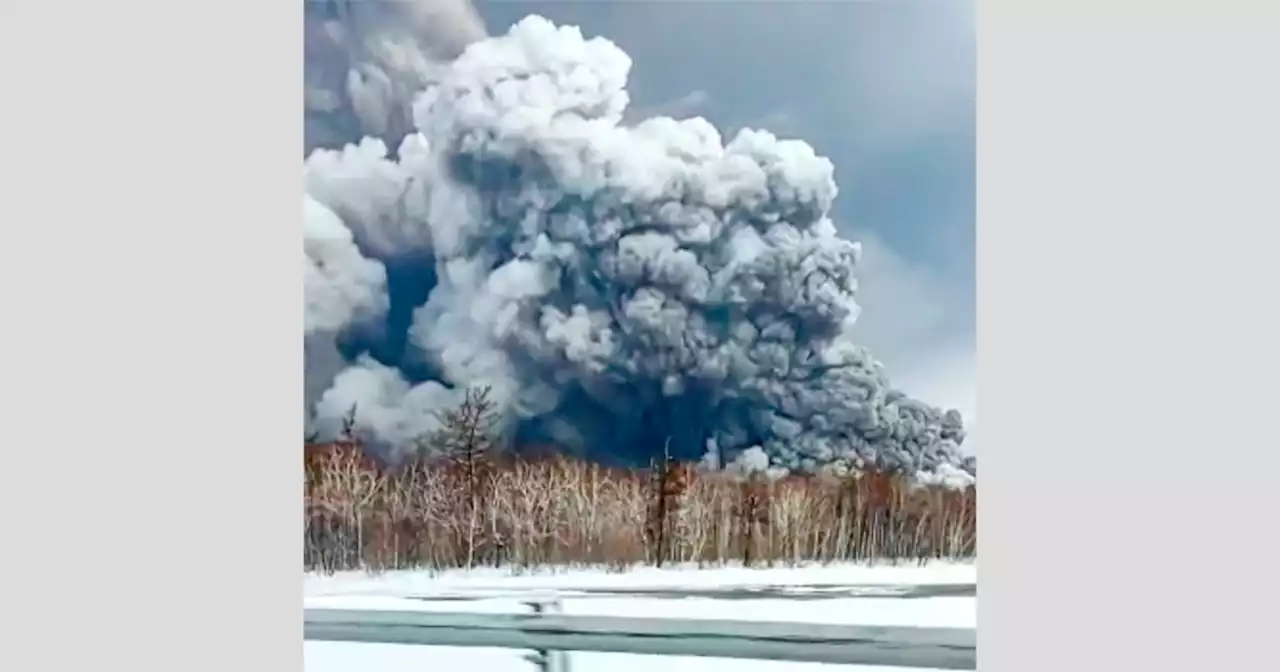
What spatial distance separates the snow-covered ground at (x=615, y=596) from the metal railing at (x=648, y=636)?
0.06 ft

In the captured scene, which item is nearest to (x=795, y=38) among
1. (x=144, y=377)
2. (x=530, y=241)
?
(x=530, y=241)

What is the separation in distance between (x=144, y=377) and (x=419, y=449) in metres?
0.66

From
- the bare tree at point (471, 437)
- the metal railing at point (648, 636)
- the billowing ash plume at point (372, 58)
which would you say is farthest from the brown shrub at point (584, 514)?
the billowing ash plume at point (372, 58)

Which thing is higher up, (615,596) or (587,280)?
(587,280)

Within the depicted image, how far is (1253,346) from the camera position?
2424 mm

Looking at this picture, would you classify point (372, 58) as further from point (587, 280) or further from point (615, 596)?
point (615, 596)

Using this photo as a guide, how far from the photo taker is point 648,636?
2672mm

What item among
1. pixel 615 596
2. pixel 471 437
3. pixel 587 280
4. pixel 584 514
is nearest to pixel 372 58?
pixel 587 280

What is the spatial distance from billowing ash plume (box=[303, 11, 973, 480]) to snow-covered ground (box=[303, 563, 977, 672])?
284 mm

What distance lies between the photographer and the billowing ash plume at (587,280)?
8.80 feet

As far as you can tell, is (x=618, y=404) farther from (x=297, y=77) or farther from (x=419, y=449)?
(x=297, y=77)

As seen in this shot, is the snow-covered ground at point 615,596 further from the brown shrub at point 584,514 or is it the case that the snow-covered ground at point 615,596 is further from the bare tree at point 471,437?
the bare tree at point 471,437

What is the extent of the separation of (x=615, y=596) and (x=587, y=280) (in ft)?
2.51

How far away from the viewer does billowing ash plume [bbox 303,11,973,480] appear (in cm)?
268
